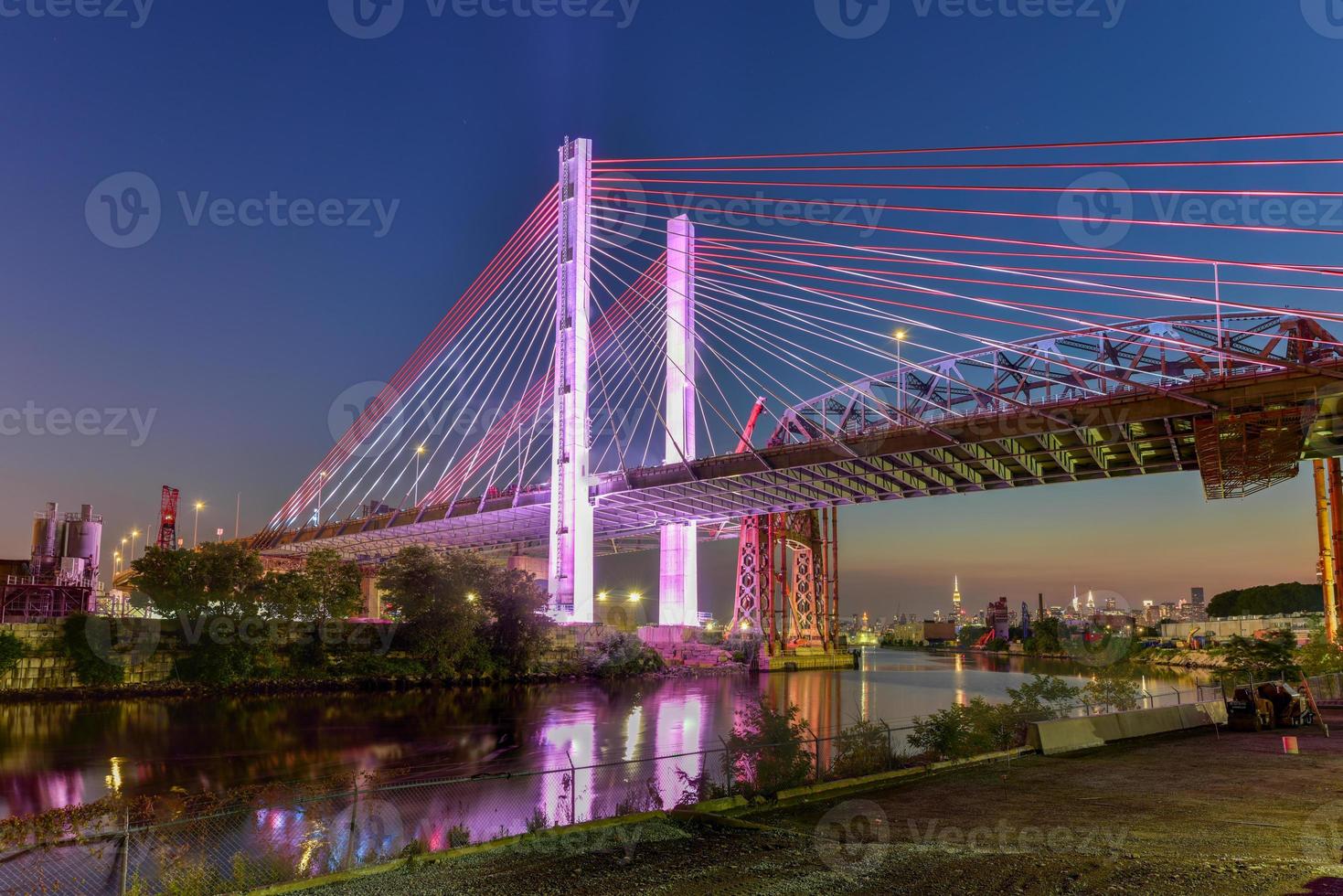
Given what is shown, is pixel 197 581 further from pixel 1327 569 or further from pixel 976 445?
pixel 1327 569

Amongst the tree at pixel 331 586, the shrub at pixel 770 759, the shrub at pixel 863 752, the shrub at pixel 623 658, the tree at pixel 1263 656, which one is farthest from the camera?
the shrub at pixel 623 658

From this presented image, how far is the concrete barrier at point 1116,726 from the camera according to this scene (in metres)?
18.2

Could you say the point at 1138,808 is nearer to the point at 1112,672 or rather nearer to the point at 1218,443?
the point at 1112,672

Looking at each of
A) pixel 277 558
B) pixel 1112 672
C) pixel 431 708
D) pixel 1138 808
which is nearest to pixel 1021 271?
pixel 1112 672

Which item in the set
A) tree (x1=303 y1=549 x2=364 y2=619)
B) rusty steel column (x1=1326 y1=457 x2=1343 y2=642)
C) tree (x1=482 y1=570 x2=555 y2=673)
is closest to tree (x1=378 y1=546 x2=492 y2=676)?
tree (x1=482 y1=570 x2=555 y2=673)

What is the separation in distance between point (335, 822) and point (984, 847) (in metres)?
9.26

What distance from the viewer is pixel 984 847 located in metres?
10.7

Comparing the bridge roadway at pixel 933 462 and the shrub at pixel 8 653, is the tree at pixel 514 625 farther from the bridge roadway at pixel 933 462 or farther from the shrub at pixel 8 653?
the shrub at pixel 8 653

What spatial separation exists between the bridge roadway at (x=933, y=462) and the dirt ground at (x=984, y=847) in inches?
993

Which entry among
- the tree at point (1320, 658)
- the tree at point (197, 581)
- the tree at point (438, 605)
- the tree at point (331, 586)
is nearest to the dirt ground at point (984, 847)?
the tree at point (1320, 658)

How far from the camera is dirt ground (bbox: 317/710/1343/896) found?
30.7 ft

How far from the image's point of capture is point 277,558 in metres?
99.2

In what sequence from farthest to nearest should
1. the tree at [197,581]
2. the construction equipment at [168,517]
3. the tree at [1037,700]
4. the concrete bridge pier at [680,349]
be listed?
1. the construction equipment at [168,517]
2. the concrete bridge pier at [680,349]
3. the tree at [197,581]
4. the tree at [1037,700]

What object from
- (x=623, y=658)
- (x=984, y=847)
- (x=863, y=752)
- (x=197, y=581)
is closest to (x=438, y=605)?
(x=197, y=581)
